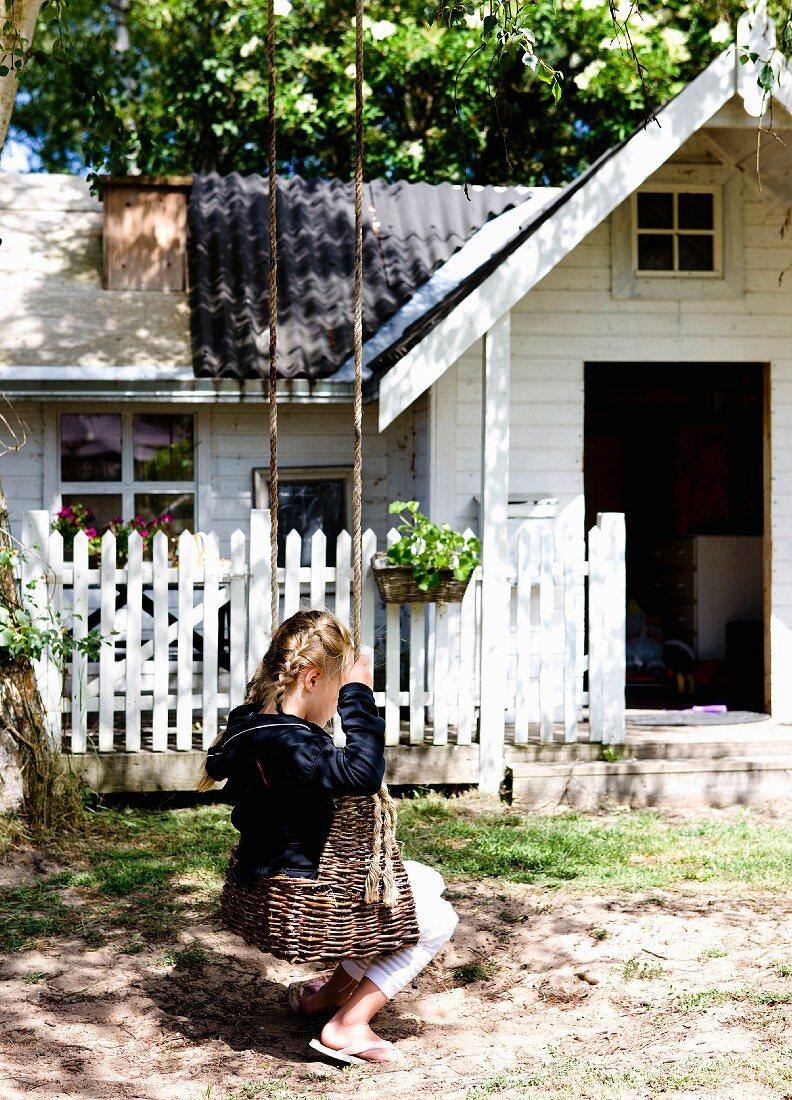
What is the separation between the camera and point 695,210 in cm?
853

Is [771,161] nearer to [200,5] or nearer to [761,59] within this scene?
[761,59]

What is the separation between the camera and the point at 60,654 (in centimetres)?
638

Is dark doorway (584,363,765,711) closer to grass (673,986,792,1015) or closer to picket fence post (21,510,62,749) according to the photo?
picket fence post (21,510,62,749)

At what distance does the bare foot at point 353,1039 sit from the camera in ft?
12.4

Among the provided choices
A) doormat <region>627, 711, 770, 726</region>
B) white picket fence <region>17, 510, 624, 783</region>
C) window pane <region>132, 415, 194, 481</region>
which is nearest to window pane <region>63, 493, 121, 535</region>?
window pane <region>132, 415, 194, 481</region>

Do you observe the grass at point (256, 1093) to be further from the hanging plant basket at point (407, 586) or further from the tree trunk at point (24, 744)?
the hanging plant basket at point (407, 586)

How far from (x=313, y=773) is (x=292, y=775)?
73 millimetres

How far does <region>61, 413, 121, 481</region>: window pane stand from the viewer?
982 cm

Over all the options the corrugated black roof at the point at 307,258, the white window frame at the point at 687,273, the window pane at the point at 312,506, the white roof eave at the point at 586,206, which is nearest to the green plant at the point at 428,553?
the white roof eave at the point at 586,206

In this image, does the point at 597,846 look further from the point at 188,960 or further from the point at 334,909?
the point at 334,909

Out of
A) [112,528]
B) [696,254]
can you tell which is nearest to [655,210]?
[696,254]

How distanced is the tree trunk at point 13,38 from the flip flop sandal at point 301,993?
14.6 ft

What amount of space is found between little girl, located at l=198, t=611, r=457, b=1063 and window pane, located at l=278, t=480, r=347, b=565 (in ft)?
20.2

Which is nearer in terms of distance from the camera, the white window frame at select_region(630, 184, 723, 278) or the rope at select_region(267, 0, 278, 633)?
the rope at select_region(267, 0, 278, 633)
